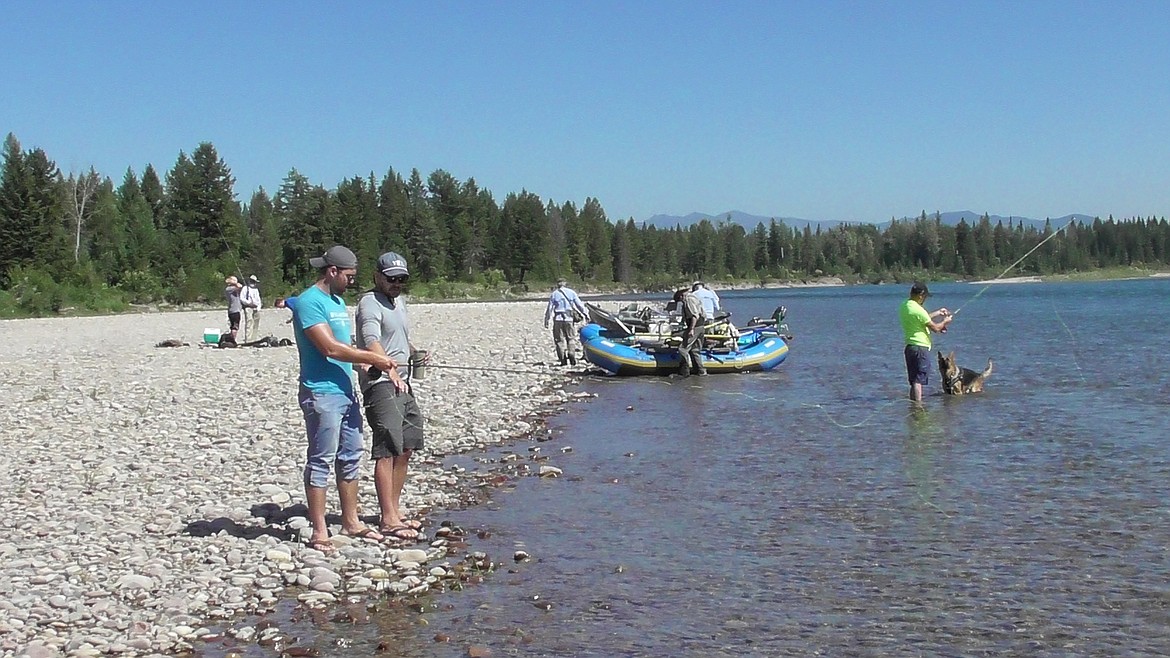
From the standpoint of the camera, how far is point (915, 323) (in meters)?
16.5

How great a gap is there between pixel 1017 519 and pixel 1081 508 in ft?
2.88

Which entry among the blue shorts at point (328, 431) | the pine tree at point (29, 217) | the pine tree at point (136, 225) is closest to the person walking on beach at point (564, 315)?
the blue shorts at point (328, 431)

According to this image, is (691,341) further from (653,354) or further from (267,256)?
(267,256)

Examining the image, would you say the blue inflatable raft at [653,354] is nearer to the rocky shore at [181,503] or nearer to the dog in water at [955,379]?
the rocky shore at [181,503]

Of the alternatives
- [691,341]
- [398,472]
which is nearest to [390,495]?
[398,472]

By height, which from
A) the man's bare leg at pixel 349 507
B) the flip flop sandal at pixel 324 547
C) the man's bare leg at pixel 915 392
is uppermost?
the man's bare leg at pixel 349 507

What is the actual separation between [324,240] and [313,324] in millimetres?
88530

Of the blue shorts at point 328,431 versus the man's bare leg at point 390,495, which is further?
the man's bare leg at point 390,495

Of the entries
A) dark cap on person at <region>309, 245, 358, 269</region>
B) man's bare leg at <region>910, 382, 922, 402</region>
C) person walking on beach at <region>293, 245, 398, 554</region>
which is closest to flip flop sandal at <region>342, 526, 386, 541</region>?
person walking on beach at <region>293, 245, 398, 554</region>

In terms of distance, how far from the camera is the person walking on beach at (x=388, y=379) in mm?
8477

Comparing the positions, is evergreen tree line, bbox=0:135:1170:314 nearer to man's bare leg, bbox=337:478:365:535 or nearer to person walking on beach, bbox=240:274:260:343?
person walking on beach, bbox=240:274:260:343

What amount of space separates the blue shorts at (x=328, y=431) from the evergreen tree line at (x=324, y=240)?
30.9 meters

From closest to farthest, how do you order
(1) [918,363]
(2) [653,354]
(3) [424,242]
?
(1) [918,363], (2) [653,354], (3) [424,242]

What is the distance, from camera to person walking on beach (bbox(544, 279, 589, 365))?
25125 millimetres
